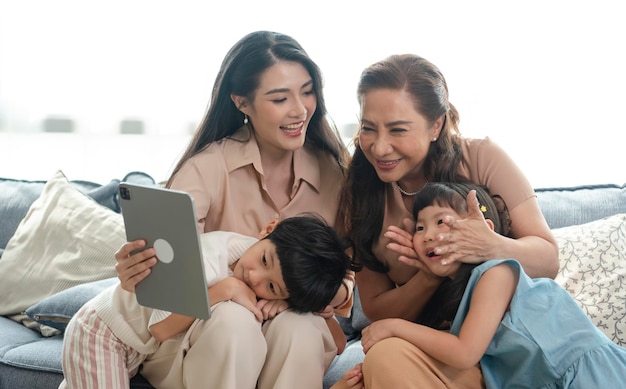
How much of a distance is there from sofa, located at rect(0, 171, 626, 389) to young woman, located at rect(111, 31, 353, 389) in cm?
25

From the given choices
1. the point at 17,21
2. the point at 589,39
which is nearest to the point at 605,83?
the point at 589,39

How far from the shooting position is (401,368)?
1856 mm

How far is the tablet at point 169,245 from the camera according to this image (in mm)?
1865

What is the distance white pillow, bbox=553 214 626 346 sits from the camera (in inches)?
92.0

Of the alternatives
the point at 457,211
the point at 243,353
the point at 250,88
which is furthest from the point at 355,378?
the point at 250,88

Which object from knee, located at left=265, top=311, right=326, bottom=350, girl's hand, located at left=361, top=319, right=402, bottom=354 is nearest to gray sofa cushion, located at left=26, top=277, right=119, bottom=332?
knee, located at left=265, top=311, right=326, bottom=350

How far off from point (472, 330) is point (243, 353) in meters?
0.57

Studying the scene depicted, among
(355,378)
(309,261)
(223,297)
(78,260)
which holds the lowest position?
(78,260)

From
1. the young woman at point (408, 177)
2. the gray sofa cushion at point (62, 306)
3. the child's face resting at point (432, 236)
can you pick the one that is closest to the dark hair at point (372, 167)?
the young woman at point (408, 177)

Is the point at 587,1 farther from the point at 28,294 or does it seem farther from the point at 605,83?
the point at 28,294

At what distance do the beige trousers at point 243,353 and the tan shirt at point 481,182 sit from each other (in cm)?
33

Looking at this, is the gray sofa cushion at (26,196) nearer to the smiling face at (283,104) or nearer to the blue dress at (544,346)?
the smiling face at (283,104)

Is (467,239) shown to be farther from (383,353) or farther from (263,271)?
(263,271)

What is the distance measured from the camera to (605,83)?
3.37 metres
